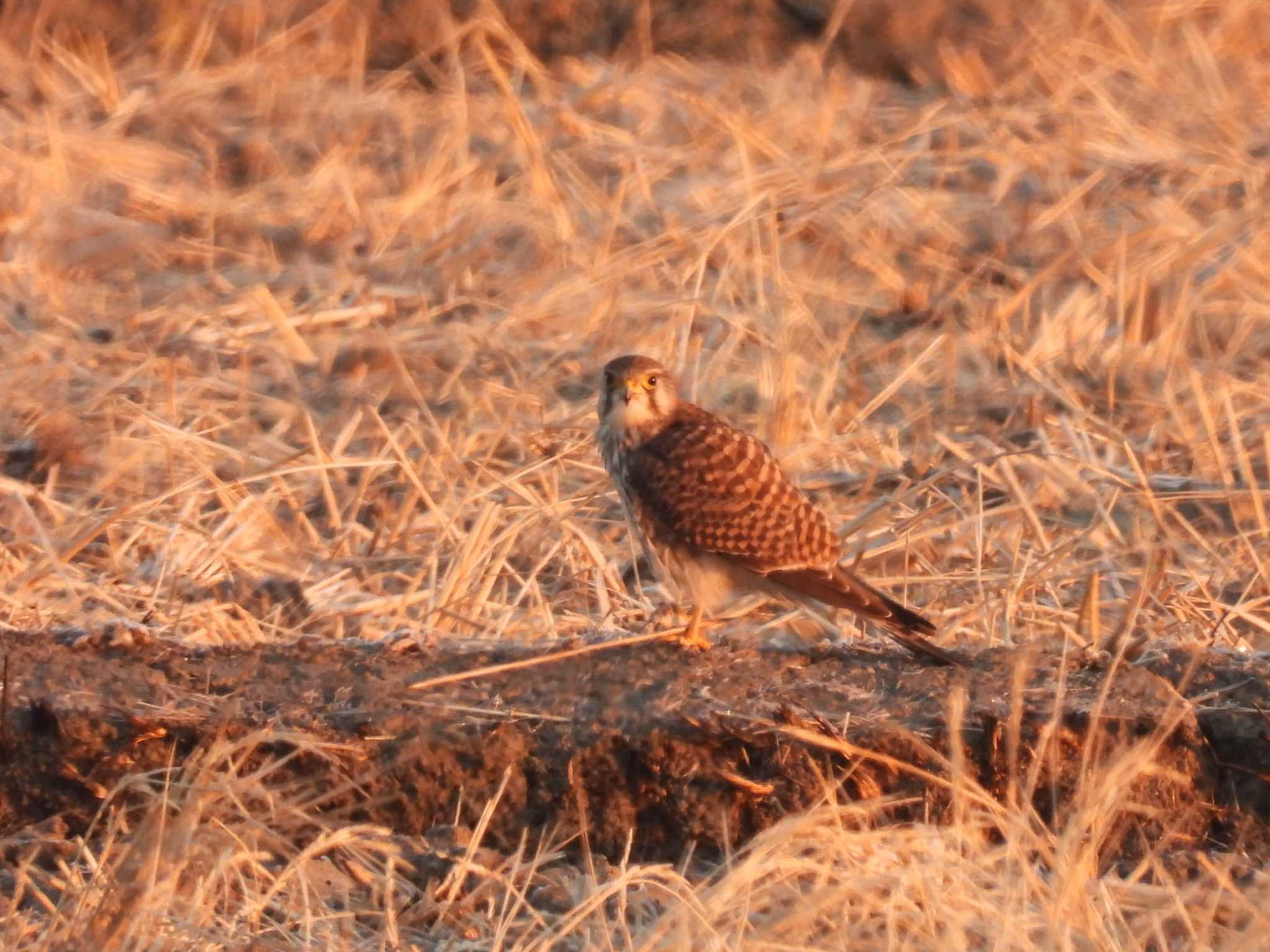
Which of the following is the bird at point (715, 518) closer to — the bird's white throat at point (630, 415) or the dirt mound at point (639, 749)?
the bird's white throat at point (630, 415)

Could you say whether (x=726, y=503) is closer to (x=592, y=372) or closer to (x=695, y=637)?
(x=695, y=637)

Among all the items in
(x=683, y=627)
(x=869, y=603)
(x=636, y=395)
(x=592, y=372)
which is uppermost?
A: (x=636, y=395)

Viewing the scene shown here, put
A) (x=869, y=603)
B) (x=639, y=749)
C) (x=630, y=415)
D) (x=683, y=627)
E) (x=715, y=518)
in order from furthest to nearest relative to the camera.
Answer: (x=630, y=415) < (x=715, y=518) < (x=683, y=627) < (x=869, y=603) < (x=639, y=749)

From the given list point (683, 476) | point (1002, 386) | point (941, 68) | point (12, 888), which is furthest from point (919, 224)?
point (12, 888)

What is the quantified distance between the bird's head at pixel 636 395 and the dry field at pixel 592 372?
1.28 feet

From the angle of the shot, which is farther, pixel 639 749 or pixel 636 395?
pixel 636 395

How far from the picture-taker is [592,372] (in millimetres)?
6094

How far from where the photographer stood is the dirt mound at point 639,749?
10.8 feet

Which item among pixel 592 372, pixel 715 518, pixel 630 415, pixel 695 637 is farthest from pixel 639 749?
pixel 592 372

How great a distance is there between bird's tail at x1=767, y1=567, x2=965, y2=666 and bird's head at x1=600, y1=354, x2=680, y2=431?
49cm

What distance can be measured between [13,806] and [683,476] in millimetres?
1470

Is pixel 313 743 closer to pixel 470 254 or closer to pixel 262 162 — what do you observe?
pixel 470 254

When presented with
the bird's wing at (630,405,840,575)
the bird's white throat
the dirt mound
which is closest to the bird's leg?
the bird's wing at (630,405,840,575)

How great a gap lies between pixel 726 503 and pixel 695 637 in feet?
1.04
